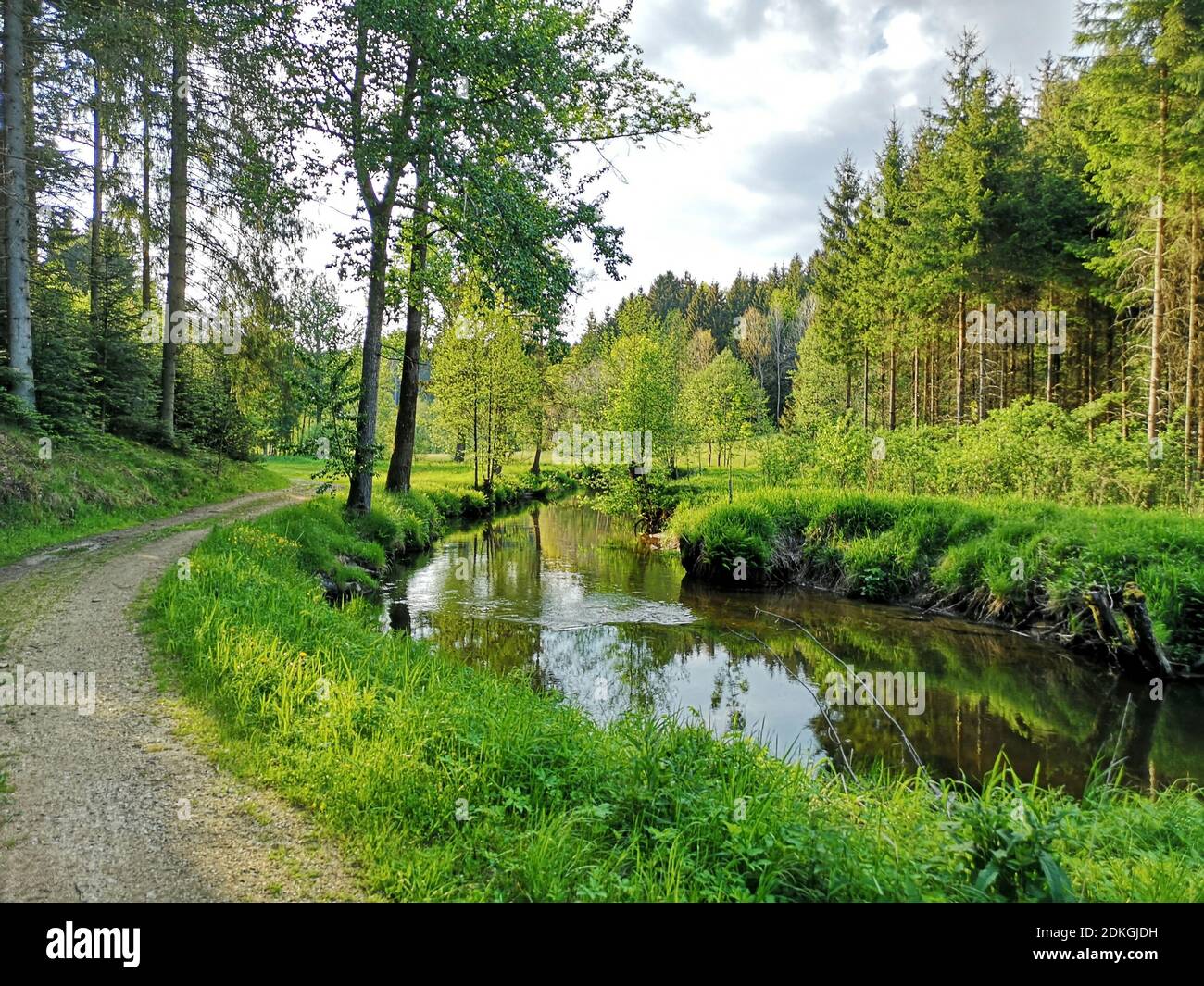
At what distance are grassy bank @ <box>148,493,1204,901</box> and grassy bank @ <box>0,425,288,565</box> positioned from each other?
7753mm

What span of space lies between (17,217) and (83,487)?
20.5 ft

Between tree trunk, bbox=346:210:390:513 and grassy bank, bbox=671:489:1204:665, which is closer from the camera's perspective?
grassy bank, bbox=671:489:1204:665

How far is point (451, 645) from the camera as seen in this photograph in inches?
412

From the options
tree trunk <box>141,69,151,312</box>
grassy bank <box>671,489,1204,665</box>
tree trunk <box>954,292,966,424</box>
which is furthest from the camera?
tree trunk <box>954,292,966,424</box>

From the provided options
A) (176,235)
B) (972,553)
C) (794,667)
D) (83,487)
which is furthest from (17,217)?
(972,553)

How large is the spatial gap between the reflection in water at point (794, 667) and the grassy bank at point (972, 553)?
0.75 metres

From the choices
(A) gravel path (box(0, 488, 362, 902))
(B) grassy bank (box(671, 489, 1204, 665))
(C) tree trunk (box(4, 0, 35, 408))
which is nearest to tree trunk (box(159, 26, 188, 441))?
(C) tree trunk (box(4, 0, 35, 408))

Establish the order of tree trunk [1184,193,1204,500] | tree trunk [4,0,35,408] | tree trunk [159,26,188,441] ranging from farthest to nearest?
tree trunk [1184,193,1204,500]
tree trunk [159,26,188,441]
tree trunk [4,0,35,408]

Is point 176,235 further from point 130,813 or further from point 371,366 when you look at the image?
point 130,813

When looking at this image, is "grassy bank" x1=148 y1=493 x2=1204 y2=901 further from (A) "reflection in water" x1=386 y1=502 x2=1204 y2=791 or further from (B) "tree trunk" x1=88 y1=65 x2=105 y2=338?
(B) "tree trunk" x1=88 y1=65 x2=105 y2=338

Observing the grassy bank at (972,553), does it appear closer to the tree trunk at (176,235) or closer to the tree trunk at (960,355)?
the tree trunk at (960,355)

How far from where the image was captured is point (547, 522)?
28.7 metres

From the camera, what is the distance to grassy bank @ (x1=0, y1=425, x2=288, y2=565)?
1184cm
